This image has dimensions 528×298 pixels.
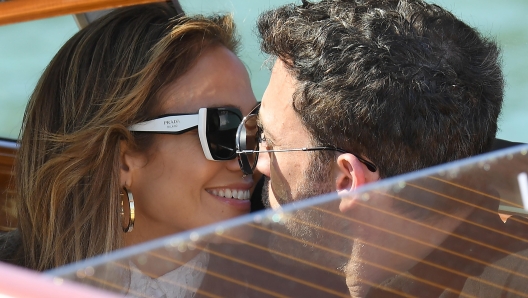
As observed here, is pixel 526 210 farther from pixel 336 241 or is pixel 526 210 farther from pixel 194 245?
pixel 194 245

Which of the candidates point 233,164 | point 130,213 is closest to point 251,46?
point 233,164

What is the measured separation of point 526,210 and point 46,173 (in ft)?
5.09

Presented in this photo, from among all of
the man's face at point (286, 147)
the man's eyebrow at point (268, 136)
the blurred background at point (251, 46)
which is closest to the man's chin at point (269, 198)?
the man's face at point (286, 147)

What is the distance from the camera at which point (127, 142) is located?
226 centimetres

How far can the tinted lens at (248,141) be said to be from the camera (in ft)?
7.19

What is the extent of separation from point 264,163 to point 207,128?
253 millimetres

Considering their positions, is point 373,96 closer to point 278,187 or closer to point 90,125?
point 278,187

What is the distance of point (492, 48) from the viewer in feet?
6.31

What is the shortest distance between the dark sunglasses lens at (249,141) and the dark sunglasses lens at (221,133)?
0.05 m

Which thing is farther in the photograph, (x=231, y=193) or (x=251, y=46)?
(x=251, y=46)

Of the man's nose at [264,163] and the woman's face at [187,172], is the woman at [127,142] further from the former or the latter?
the man's nose at [264,163]

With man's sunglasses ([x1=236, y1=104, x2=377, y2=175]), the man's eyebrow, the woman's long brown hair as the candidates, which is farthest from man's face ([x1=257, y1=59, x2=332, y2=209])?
the woman's long brown hair

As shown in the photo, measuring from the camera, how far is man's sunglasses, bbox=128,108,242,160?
2223 mm

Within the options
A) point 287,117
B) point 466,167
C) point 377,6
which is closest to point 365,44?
point 377,6
